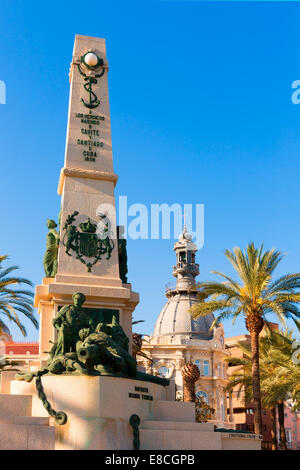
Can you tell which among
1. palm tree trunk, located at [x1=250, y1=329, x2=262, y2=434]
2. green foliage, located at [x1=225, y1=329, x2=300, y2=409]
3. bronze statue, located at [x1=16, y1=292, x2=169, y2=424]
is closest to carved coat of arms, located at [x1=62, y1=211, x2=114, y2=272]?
bronze statue, located at [x1=16, y1=292, x2=169, y2=424]

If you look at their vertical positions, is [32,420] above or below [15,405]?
below

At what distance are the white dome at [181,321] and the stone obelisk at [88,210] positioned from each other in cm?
6312

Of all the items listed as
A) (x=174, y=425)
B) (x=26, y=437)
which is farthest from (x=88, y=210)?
(x=26, y=437)

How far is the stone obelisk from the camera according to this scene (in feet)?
71.2

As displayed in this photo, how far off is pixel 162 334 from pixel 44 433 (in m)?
70.7

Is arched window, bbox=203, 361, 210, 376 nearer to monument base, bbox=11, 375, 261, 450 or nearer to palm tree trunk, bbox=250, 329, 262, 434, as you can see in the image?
palm tree trunk, bbox=250, 329, 262, 434

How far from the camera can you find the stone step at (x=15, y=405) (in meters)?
17.6

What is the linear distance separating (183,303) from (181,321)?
12.8ft

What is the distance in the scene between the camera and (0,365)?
24.4m

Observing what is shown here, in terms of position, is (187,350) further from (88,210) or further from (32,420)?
(32,420)

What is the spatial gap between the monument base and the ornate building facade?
53.3m

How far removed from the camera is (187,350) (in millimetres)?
79688
